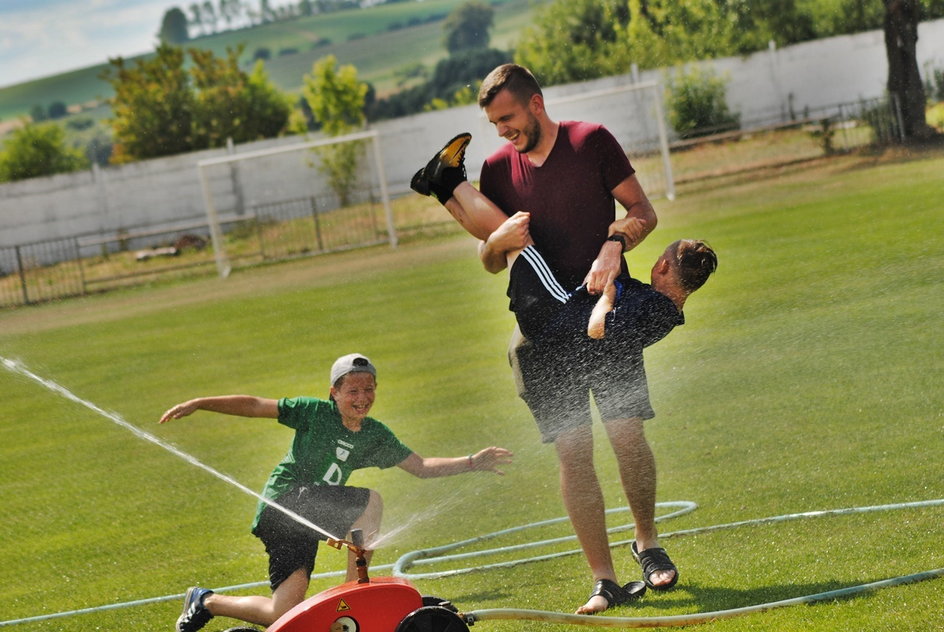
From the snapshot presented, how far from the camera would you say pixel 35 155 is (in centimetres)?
4691

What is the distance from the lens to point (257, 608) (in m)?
4.96

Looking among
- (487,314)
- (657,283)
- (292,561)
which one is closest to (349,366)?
(292,561)

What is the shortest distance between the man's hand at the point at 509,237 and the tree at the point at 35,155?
43.8 m

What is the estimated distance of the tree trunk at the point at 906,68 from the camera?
A: 2709 centimetres

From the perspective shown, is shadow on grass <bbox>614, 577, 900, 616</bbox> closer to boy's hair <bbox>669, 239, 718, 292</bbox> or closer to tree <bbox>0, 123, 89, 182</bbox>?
boy's hair <bbox>669, 239, 718, 292</bbox>

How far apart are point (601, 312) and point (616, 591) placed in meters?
1.05

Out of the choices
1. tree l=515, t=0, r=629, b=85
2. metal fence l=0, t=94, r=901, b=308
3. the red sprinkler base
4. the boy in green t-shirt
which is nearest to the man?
the boy in green t-shirt

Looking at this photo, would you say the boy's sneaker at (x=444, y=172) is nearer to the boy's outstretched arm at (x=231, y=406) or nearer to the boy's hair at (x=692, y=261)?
the boy's hair at (x=692, y=261)

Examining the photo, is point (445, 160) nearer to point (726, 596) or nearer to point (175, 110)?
point (726, 596)

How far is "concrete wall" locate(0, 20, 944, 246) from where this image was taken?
33.8 m

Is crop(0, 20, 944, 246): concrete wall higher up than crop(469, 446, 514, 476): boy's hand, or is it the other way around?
crop(0, 20, 944, 246): concrete wall

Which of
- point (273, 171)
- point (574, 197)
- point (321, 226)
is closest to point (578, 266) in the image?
point (574, 197)

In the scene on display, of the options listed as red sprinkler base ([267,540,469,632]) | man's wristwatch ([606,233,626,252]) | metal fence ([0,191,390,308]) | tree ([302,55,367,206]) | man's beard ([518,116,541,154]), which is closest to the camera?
red sprinkler base ([267,540,469,632])

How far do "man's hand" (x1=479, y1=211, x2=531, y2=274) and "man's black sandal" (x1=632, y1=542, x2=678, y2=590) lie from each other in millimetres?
1241
